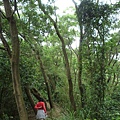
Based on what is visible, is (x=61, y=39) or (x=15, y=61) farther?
(x=61, y=39)

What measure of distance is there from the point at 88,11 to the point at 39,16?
2703 mm

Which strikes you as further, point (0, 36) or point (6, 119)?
point (6, 119)

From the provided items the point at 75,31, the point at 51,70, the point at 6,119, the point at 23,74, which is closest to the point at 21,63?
the point at 23,74

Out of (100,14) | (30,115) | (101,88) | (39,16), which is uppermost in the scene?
(39,16)

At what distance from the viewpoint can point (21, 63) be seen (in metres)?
10.1

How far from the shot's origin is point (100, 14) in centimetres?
741

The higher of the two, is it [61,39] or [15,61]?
[61,39]

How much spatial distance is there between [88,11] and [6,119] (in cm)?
689

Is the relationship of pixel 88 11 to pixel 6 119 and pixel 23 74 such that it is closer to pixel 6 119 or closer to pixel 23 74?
pixel 23 74

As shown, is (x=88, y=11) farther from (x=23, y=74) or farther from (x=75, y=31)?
(x=75, y=31)

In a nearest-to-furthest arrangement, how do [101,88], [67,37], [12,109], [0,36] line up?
[101,88]
[0,36]
[12,109]
[67,37]

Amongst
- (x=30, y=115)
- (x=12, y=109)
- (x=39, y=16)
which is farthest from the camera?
(x=30, y=115)

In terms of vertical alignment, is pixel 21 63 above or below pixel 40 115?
above

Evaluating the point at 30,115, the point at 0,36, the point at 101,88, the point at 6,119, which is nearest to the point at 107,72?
the point at 101,88
